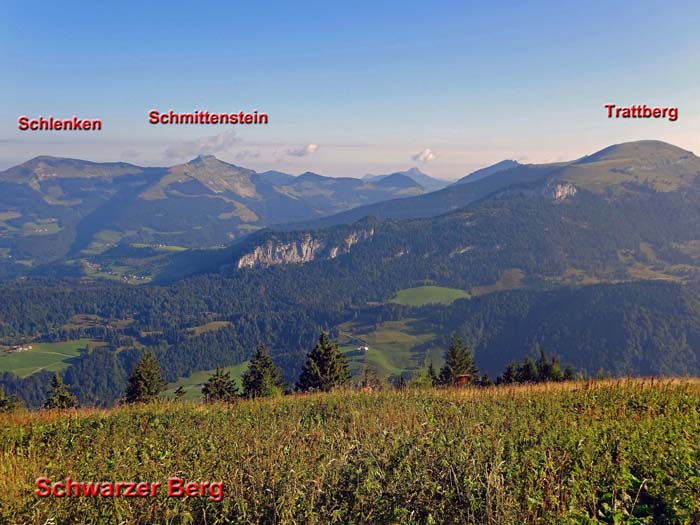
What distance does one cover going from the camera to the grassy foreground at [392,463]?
6305 mm

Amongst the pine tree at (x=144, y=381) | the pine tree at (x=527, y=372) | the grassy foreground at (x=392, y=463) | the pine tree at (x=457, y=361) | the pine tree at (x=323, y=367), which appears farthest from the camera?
the pine tree at (x=457, y=361)

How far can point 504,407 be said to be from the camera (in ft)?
38.9

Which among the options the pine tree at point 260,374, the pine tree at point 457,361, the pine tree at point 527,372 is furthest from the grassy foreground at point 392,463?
the pine tree at point 457,361

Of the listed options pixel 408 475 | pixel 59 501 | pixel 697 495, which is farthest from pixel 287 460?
pixel 697 495

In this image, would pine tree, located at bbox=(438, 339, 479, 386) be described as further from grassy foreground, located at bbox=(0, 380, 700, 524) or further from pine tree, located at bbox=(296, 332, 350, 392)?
grassy foreground, located at bbox=(0, 380, 700, 524)

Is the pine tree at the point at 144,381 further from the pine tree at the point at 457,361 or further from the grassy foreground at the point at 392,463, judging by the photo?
the grassy foreground at the point at 392,463

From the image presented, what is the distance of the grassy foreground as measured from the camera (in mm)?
6305

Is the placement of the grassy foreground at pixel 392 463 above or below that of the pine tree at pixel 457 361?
above

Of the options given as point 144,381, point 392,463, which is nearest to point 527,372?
point 144,381

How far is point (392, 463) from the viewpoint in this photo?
751cm

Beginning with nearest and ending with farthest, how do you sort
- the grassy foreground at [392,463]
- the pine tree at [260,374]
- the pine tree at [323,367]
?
the grassy foreground at [392,463]
the pine tree at [323,367]
the pine tree at [260,374]

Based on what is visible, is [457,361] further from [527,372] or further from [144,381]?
[144,381]

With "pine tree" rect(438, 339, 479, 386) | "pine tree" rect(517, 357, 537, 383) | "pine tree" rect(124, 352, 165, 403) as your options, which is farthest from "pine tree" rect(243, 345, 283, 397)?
"pine tree" rect(517, 357, 537, 383)

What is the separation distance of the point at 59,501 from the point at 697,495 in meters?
8.92
